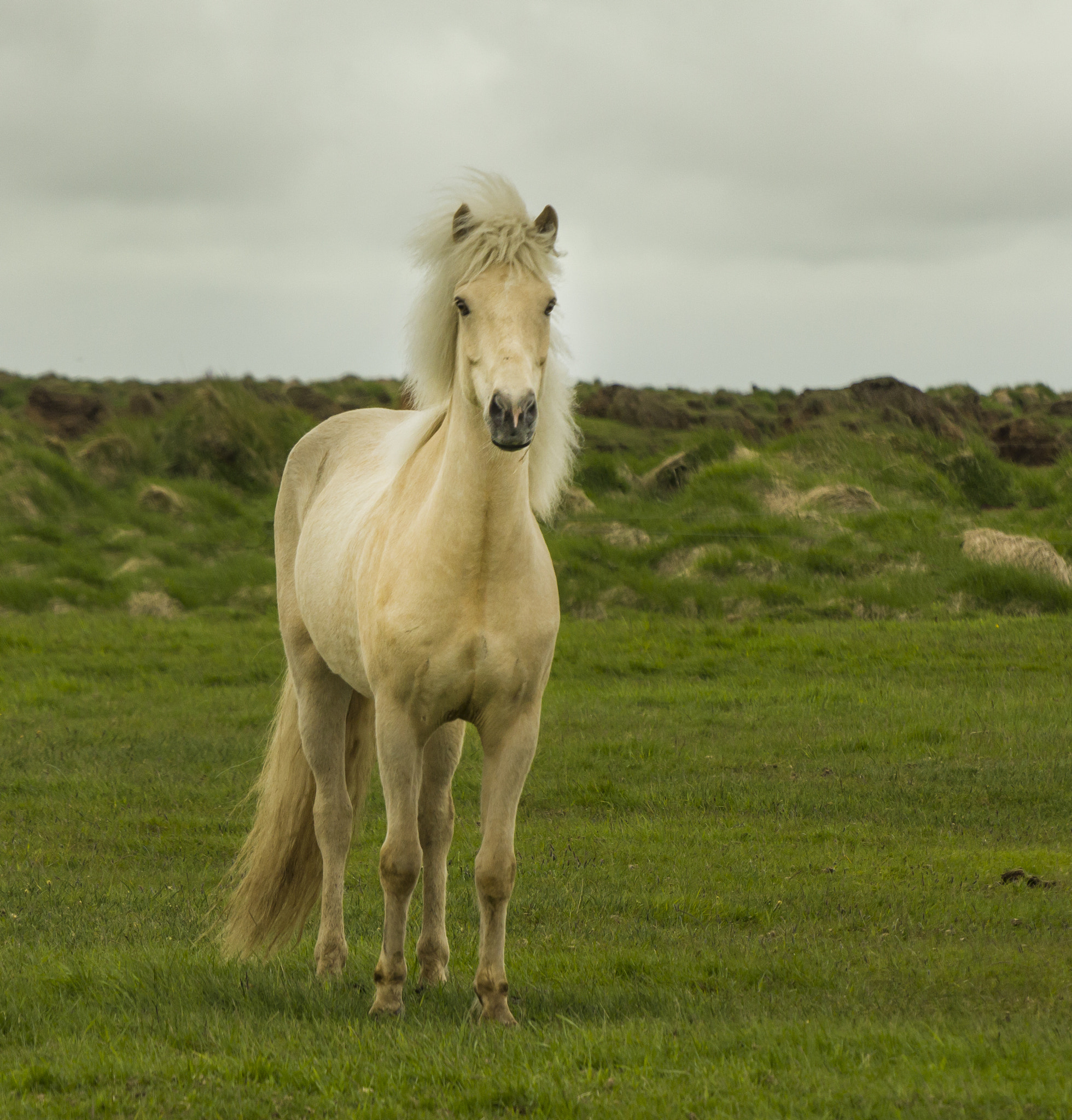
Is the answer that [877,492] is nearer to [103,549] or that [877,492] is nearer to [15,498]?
[103,549]

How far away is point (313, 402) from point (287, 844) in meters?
24.4

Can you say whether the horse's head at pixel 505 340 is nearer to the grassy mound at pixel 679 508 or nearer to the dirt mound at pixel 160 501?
the grassy mound at pixel 679 508

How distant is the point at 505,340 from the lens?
3.74 meters

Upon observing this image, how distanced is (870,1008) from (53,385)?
4134 cm

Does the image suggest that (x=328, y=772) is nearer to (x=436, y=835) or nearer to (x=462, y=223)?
(x=436, y=835)

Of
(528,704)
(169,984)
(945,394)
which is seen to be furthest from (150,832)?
(945,394)

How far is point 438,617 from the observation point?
13.2 feet

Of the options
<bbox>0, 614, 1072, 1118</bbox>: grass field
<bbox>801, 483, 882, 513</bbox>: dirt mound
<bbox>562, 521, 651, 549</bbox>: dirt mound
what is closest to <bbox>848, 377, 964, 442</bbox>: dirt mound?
<bbox>801, 483, 882, 513</bbox>: dirt mound

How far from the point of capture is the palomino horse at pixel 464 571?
3965 millimetres

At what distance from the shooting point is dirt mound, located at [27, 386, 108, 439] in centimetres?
2816

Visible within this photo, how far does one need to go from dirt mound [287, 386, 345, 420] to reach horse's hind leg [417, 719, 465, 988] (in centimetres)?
2188

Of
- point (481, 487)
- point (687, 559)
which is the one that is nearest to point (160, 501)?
point (687, 559)

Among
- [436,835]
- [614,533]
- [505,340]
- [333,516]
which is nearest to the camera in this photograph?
[505,340]

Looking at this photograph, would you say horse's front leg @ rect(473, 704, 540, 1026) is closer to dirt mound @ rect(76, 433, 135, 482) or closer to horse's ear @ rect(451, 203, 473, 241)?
horse's ear @ rect(451, 203, 473, 241)
